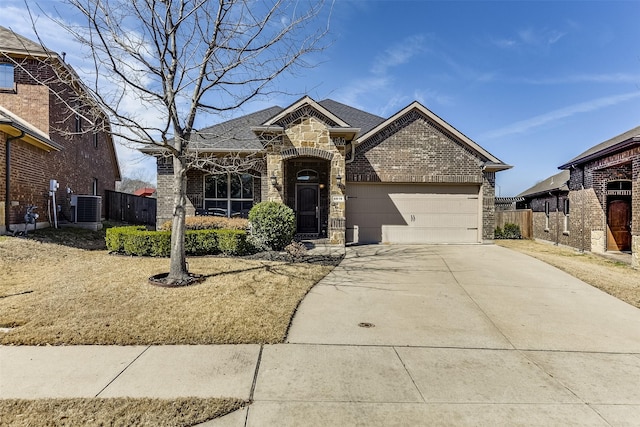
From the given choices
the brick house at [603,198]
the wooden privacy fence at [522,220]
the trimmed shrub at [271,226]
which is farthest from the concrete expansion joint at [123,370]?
the wooden privacy fence at [522,220]

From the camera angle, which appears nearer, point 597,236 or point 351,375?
point 351,375

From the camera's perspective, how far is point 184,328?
4410mm

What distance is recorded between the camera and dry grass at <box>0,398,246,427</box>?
254cm

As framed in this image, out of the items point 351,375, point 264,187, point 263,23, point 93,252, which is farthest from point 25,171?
point 351,375

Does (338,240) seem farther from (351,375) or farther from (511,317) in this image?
(351,375)

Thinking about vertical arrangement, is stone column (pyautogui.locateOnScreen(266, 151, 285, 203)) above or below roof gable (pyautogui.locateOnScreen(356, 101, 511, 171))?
below

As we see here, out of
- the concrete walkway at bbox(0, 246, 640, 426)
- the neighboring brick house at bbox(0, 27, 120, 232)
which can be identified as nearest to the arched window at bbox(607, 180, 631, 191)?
the concrete walkway at bbox(0, 246, 640, 426)

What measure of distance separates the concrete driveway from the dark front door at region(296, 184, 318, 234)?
6.23m

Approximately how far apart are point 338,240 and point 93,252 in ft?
24.3

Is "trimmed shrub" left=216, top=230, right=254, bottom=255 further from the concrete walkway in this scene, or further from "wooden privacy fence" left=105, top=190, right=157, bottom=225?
"wooden privacy fence" left=105, top=190, right=157, bottom=225

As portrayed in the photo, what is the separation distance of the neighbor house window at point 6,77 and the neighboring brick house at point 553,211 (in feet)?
74.8

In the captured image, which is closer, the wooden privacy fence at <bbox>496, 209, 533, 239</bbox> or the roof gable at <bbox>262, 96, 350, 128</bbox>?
the roof gable at <bbox>262, 96, 350, 128</bbox>

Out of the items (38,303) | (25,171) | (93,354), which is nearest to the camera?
(93,354)

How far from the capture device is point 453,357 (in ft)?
12.8
